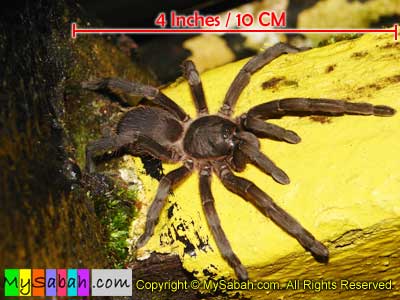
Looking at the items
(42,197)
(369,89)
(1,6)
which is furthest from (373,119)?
(1,6)

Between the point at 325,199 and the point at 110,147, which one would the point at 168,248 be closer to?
the point at 110,147

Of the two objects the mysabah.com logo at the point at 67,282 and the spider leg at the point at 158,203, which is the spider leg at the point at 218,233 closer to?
the spider leg at the point at 158,203

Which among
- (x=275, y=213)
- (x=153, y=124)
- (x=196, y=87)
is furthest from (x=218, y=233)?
(x=196, y=87)

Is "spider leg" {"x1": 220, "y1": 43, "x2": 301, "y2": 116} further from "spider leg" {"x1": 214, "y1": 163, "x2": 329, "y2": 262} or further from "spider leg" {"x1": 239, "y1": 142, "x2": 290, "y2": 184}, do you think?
"spider leg" {"x1": 214, "y1": 163, "x2": 329, "y2": 262}

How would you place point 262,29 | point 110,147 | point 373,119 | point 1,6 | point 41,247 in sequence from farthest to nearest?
A: 1. point 262,29
2. point 110,147
3. point 373,119
4. point 1,6
5. point 41,247

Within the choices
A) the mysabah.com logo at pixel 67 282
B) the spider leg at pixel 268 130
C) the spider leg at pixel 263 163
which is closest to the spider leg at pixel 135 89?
the spider leg at pixel 268 130

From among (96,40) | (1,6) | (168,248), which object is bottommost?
(168,248)

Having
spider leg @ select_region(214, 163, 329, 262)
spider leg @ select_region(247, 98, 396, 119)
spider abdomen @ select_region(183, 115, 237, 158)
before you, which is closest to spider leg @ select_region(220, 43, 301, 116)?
spider abdomen @ select_region(183, 115, 237, 158)
